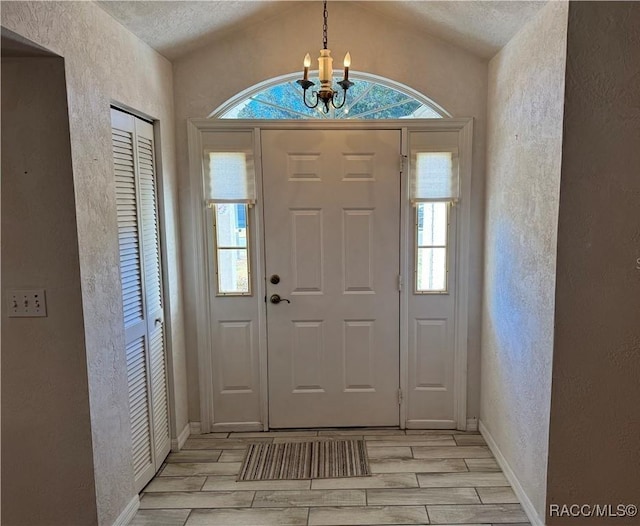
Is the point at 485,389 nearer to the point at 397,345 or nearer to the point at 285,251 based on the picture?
the point at 397,345

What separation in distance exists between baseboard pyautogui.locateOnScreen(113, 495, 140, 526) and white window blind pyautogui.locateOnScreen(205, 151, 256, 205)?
1732 mm

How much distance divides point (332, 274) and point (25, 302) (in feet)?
5.67

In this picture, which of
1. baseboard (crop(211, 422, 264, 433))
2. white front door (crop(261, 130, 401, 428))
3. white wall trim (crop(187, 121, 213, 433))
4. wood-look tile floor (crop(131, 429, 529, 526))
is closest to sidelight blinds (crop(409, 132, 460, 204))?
white front door (crop(261, 130, 401, 428))

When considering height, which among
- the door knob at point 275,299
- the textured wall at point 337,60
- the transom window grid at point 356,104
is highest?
the textured wall at point 337,60

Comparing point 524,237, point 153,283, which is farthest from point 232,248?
point 524,237

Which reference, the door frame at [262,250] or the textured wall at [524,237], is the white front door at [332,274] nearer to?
the door frame at [262,250]

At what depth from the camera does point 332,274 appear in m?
2.91

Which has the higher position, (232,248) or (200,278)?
(232,248)

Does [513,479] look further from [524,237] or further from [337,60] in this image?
[337,60]

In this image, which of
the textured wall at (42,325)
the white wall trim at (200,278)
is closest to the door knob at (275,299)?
the white wall trim at (200,278)

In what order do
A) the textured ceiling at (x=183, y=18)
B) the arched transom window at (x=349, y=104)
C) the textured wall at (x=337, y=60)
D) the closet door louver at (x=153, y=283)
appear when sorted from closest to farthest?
Result: the textured ceiling at (x=183, y=18), the closet door louver at (x=153, y=283), the textured wall at (x=337, y=60), the arched transom window at (x=349, y=104)

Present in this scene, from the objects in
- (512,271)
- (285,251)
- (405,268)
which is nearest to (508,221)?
(512,271)

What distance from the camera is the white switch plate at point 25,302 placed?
1.75 m

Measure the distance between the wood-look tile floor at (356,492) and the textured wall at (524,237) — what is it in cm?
22
